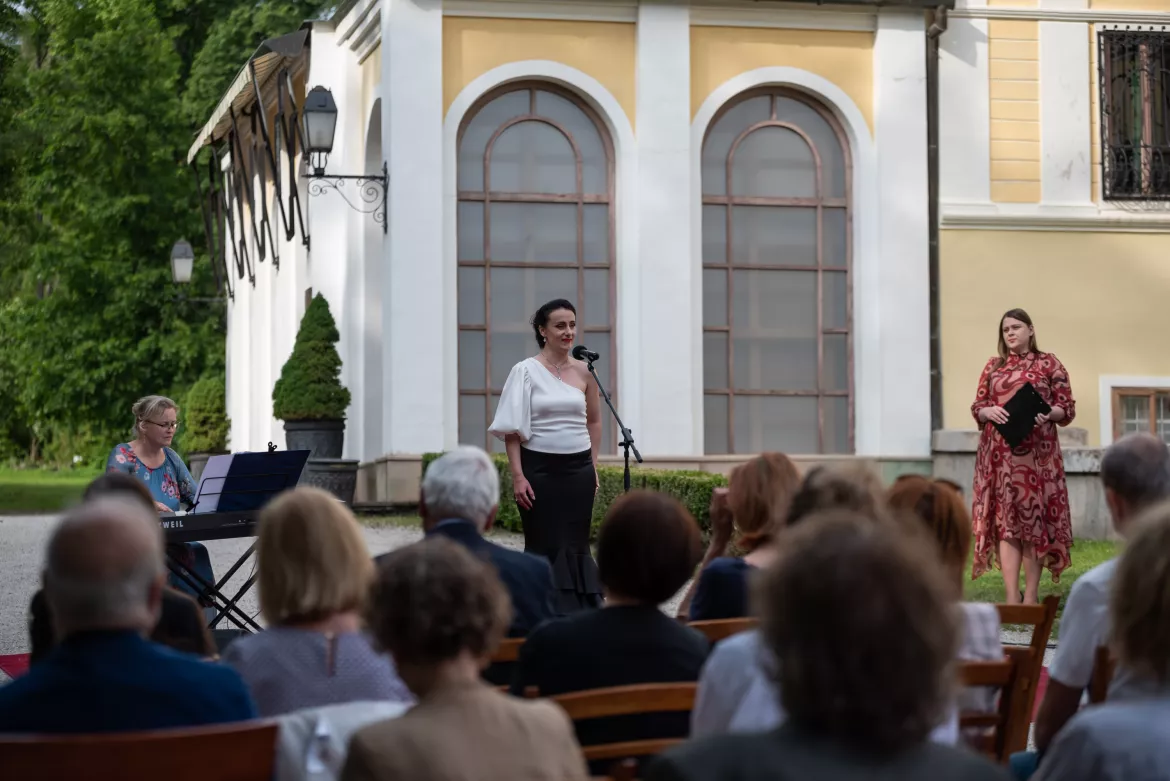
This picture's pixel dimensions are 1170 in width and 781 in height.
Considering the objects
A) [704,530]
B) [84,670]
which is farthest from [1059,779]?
[704,530]

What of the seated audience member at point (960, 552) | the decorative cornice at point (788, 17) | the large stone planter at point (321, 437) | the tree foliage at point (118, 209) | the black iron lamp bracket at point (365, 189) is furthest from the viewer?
the tree foliage at point (118, 209)

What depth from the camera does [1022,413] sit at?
11555 millimetres

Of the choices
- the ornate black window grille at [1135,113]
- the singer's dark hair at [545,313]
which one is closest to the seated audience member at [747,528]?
the singer's dark hair at [545,313]

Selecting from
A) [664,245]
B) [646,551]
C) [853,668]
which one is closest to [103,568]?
[646,551]

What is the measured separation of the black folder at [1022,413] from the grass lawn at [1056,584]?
93 cm

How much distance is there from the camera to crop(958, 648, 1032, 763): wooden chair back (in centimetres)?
435

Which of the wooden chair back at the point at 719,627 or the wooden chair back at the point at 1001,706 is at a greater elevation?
the wooden chair back at the point at 719,627

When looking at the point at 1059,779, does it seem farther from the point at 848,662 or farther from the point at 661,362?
the point at 661,362

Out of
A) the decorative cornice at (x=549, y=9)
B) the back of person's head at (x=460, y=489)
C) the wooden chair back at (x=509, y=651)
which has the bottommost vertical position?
the wooden chair back at (x=509, y=651)

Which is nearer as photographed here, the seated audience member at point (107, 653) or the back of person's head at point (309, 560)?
the seated audience member at point (107, 653)

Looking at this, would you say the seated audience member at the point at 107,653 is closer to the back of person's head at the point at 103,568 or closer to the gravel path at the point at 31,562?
the back of person's head at the point at 103,568

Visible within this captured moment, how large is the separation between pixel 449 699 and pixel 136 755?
1.73 feet

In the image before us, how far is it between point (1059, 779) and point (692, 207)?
53.9 feet

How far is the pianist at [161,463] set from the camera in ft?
31.3
